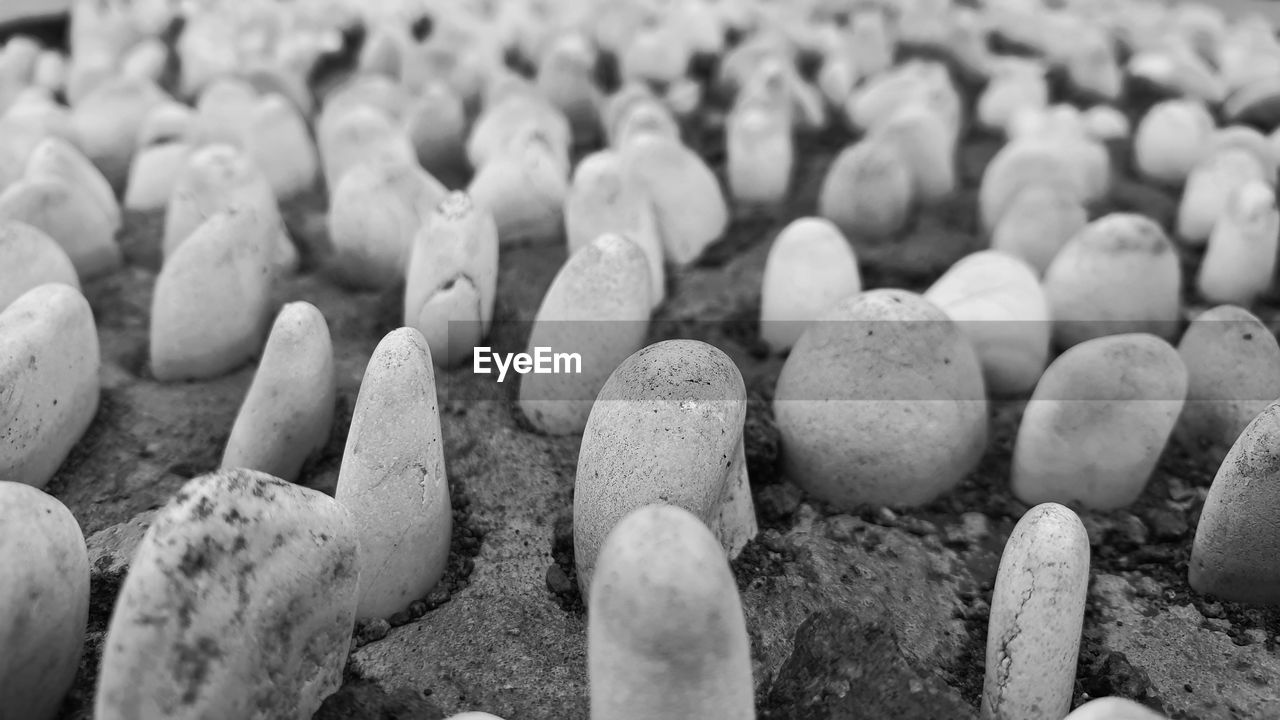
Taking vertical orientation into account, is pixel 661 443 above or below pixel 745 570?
above

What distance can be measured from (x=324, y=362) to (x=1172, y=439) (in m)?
0.80

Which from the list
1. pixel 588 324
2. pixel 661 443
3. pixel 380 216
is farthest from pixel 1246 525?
pixel 380 216

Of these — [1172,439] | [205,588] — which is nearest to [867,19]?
[1172,439]

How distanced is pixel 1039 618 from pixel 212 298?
31.3 inches

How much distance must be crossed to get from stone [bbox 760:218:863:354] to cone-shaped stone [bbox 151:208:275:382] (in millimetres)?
530

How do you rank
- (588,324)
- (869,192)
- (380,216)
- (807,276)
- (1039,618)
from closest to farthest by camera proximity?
Result: (1039,618) < (588,324) < (807,276) < (380,216) < (869,192)

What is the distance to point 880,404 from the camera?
0.89 m

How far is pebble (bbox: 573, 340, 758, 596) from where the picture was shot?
743 mm

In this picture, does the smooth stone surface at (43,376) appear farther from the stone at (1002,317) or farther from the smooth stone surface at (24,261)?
the stone at (1002,317)

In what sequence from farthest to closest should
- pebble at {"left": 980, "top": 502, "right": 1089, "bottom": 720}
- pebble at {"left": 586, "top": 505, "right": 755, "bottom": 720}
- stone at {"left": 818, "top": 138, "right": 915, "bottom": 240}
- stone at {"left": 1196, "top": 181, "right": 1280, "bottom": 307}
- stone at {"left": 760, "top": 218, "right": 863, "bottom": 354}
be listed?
stone at {"left": 818, "top": 138, "right": 915, "bottom": 240}, stone at {"left": 1196, "top": 181, "right": 1280, "bottom": 307}, stone at {"left": 760, "top": 218, "right": 863, "bottom": 354}, pebble at {"left": 980, "top": 502, "right": 1089, "bottom": 720}, pebble at {"left": 586, "top": 505, "right": 755, "bottom": 720}

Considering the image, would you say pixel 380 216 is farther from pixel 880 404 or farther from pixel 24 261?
pixel 880 404

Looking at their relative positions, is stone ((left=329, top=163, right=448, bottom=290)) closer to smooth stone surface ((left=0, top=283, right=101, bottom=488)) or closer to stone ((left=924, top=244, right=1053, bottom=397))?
smooth stone surface ((left=0, top=283, right=101, bottom=488))

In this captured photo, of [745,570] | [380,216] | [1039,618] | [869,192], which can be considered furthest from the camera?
[869,192]

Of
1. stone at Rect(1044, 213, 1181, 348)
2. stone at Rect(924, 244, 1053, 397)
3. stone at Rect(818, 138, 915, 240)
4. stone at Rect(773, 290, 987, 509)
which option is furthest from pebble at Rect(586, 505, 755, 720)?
stone at Rect(818, 138, 915, 240)
